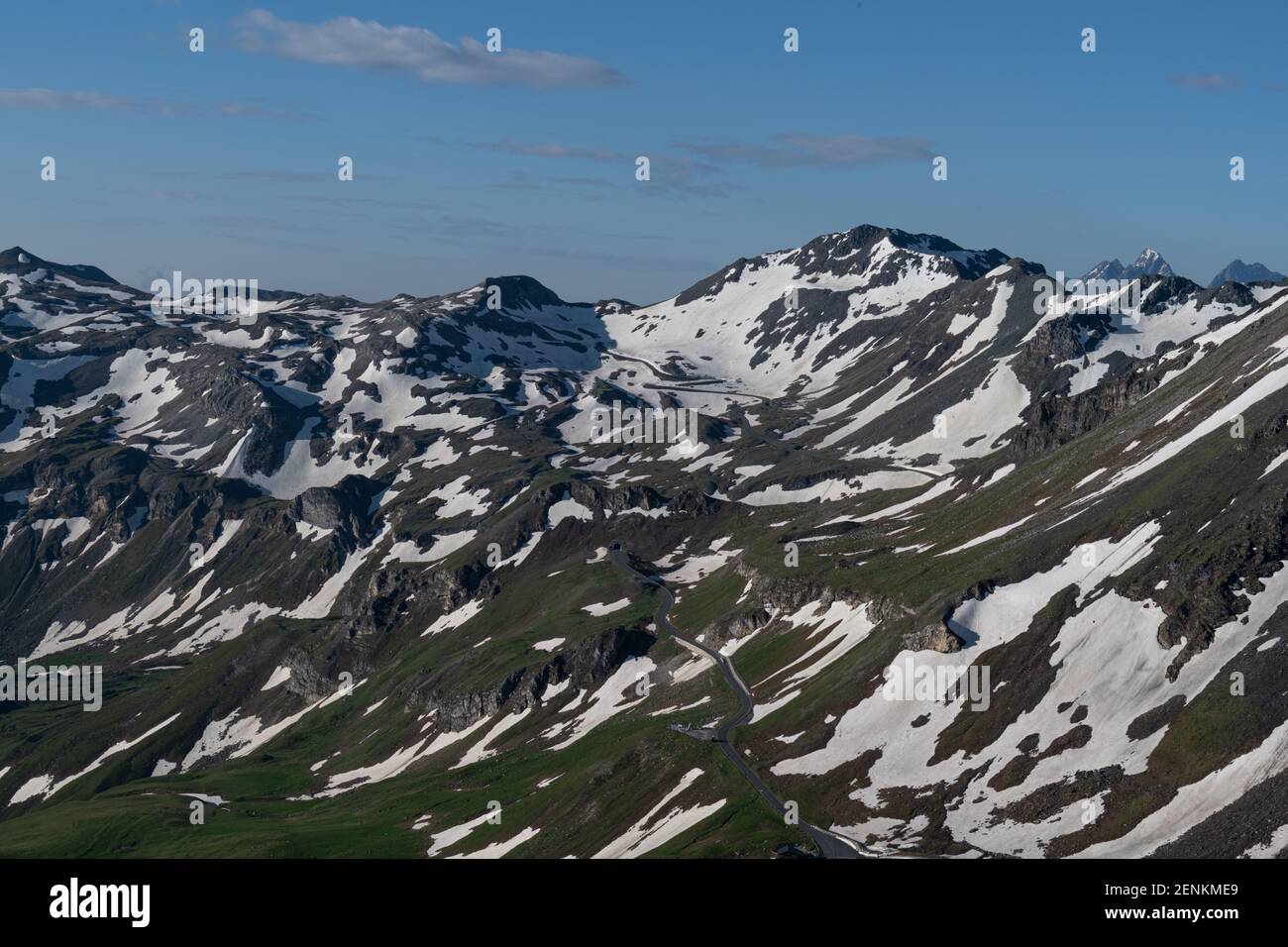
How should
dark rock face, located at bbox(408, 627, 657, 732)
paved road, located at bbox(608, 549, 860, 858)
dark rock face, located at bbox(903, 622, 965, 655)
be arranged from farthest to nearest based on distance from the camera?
dark rock face, located at bbox(408, 627, 657, 732) → dark rock face, located at bbox(903, 622, 965, 655) → paved road, located at bbox(608, 549, 860, 858)

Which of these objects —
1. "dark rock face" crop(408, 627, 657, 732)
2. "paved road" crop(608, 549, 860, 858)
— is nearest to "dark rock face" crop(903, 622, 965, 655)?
"paved road" crop(608, 549, 860, 858)

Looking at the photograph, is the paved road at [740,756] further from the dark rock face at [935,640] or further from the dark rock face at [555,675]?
the dark rock face at [935,640]

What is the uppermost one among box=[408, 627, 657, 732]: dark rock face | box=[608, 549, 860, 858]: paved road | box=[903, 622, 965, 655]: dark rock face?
box=[903, 622, 965, 655]: dark rock face

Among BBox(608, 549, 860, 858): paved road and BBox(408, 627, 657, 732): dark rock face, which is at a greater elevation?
BBox(608, 549, 860, 858): paved road

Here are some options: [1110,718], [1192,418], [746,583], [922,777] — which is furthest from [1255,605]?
[746,583]

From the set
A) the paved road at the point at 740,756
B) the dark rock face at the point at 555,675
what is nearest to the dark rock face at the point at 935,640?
the paved road at the point at 740,756

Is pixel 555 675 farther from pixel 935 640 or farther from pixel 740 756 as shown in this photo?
pixel 935 640

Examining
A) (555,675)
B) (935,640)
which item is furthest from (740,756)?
(555,675)

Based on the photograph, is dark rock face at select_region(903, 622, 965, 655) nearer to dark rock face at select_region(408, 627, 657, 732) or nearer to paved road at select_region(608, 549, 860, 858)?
paved road at select_region(608, 549, 860, 858)
